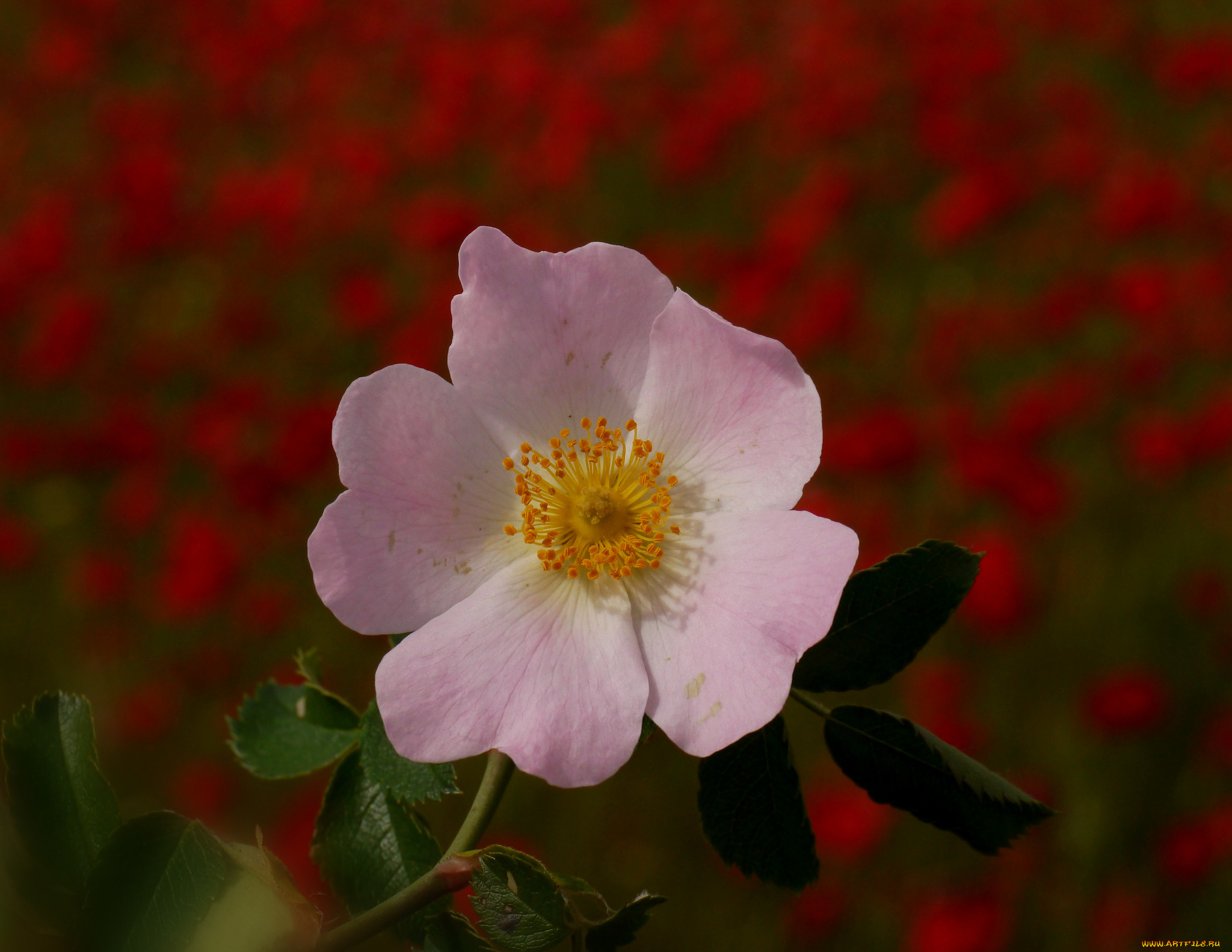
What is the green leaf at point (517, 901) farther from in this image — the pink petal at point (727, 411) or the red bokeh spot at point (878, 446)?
the red bokeh spot at point (878, 446)

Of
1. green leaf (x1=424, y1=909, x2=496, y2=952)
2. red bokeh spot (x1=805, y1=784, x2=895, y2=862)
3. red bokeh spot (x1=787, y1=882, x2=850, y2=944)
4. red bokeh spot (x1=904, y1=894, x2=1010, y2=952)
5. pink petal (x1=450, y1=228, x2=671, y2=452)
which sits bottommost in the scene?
red bokeh spot (x1=787, y1=882, x2=850, y2=944)

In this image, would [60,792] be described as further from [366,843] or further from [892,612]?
[892,612]

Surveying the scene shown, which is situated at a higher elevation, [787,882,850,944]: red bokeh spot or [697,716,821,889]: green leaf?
[697,716,821,889]: green leaf

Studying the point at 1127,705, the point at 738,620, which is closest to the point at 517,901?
the point at 738,620

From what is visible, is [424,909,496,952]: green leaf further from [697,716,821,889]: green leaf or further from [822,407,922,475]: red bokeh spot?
[822,407,922,475]: red bokeh spot

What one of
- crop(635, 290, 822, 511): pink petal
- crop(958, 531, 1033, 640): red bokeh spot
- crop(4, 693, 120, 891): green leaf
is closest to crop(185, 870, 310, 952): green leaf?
crop(4, 693, 120, 891): green leaf

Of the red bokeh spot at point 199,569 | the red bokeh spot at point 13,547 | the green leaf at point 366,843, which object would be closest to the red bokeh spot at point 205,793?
the red bokeh spot at point 199,569

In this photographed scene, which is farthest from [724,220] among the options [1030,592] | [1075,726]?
[1075,726]
